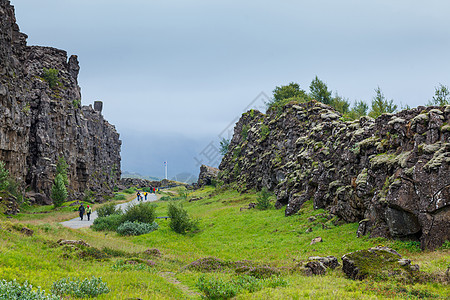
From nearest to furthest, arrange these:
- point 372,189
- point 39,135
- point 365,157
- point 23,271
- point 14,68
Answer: point 23,271 → point 372,189 → point 365,157 → point 14,68 → point 39,135

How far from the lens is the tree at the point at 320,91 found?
70500 mm

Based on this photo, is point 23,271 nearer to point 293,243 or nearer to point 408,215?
point 293,243

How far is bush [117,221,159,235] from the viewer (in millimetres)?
33469

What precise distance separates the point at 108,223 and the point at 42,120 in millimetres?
33145

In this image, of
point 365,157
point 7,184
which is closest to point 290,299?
point 365,157

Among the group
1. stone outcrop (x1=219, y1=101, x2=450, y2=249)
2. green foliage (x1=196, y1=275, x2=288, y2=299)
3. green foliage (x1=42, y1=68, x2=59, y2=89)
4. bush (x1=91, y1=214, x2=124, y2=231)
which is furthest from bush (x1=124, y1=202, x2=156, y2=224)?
green foliage (x1=42, y1=68, x2=59, y2=89)

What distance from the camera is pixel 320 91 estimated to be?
2788 inches

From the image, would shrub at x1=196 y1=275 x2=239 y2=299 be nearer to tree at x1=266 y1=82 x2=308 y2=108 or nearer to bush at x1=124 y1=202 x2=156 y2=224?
bush at x1=124 y1=202 x2=156 y2=224

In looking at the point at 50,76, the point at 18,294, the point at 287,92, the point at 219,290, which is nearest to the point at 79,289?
the point at 18,294

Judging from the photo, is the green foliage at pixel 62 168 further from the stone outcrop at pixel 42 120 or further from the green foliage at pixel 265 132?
the green foliage at pixel 265 132

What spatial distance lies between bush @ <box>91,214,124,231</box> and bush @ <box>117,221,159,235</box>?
1790 mm

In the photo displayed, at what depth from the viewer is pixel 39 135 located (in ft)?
187

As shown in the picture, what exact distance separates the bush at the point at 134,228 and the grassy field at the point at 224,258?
1234 mm

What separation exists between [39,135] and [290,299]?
197 feet
